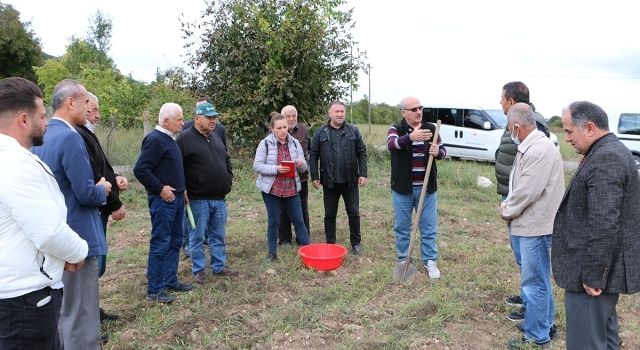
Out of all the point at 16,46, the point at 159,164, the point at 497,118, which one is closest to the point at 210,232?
the point at 159,164

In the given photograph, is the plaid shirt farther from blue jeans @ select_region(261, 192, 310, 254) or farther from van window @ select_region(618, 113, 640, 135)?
van window @ select_region(618, 113, 640, 135)

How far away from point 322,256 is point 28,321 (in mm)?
3383

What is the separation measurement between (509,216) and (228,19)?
27.7 feet

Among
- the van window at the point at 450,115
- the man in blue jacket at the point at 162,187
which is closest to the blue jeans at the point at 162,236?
the man in blue jacket at the point at 162,187

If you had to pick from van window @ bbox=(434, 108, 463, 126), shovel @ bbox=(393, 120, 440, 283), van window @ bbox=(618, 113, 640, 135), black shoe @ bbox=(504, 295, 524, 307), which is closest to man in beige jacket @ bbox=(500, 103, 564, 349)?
black shoe @ bbox=(504, 295, 524, 307)

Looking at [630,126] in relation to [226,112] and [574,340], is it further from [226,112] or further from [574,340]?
[574,340]

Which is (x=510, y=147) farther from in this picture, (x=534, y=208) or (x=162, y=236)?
(x=162, y=236)

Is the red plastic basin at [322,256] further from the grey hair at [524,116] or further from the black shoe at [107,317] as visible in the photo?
the grey hair at [524,116]

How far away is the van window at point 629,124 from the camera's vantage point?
10.2 metres

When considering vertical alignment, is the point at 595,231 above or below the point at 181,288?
above

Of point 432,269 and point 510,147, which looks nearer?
point 510,147

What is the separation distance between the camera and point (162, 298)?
4035mm

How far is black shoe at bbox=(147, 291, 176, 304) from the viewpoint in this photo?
403cm

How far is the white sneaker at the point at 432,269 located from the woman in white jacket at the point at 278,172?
59.8 inches
